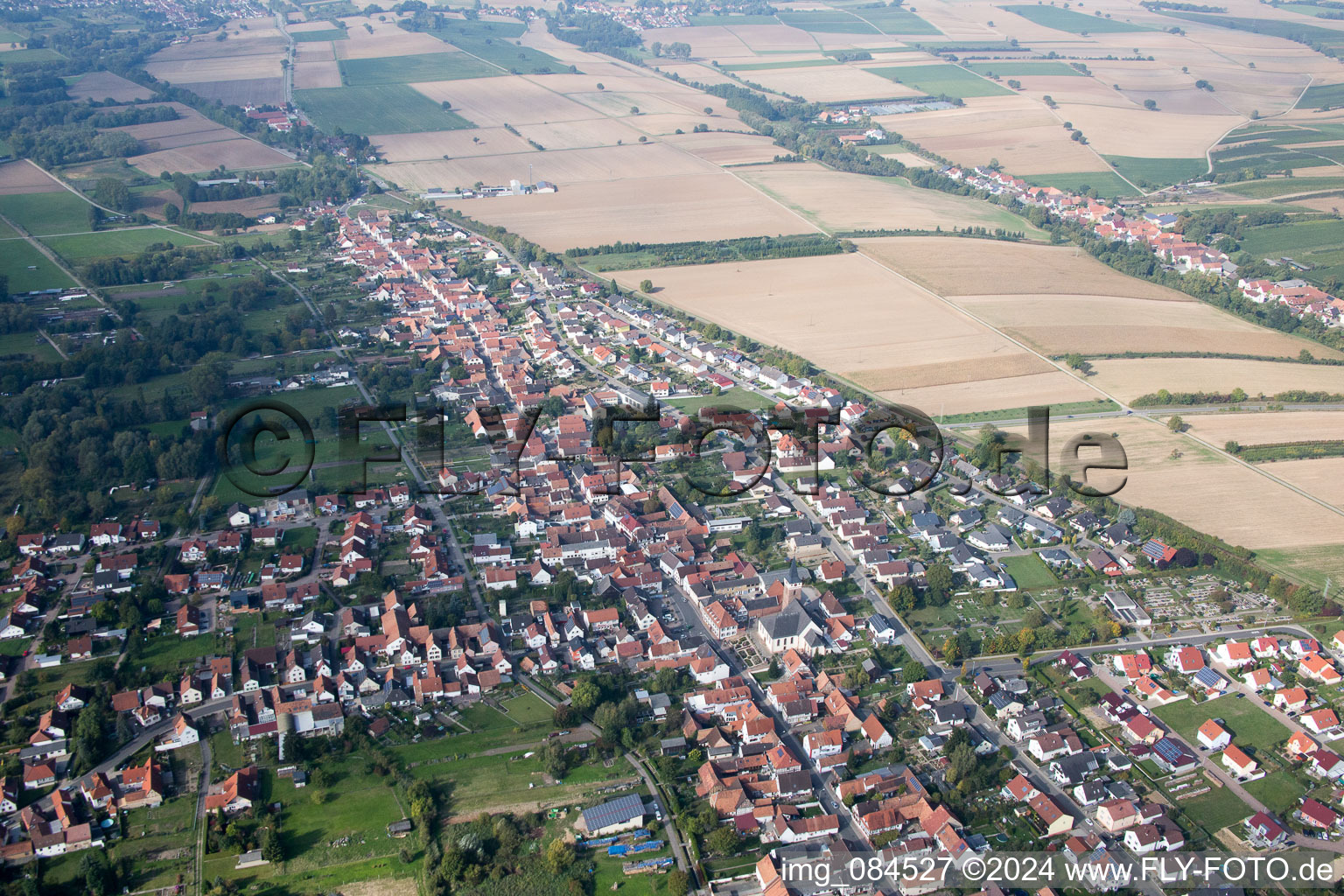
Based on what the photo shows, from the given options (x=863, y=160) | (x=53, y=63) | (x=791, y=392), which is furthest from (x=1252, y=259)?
(x=53, y=63)

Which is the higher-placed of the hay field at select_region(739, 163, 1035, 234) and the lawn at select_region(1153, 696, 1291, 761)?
the hay field at select_region(739, 163, 1035, 234)

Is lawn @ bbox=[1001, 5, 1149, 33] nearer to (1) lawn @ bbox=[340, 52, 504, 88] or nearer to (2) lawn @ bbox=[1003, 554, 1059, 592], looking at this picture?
(1) lawn @ bbox=[340, 52, 504, 88]

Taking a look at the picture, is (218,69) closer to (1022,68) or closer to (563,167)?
(563,167)

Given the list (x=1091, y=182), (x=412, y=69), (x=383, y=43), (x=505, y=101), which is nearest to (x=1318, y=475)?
(x=1091, y=182)

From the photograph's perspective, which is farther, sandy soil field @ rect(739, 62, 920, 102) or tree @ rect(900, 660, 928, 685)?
sandy soil field @ rect(739, 62, 920, 102)

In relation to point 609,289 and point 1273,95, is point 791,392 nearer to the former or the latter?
point 609,289

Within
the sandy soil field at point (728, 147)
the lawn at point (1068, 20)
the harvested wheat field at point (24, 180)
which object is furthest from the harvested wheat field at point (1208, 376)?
the lawn at point (1068, 20)

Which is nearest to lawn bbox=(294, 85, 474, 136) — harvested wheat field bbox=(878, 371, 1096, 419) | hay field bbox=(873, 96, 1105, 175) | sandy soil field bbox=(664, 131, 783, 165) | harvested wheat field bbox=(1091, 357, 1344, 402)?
sandy soil field bbox=(664, 131, 783, 165)
